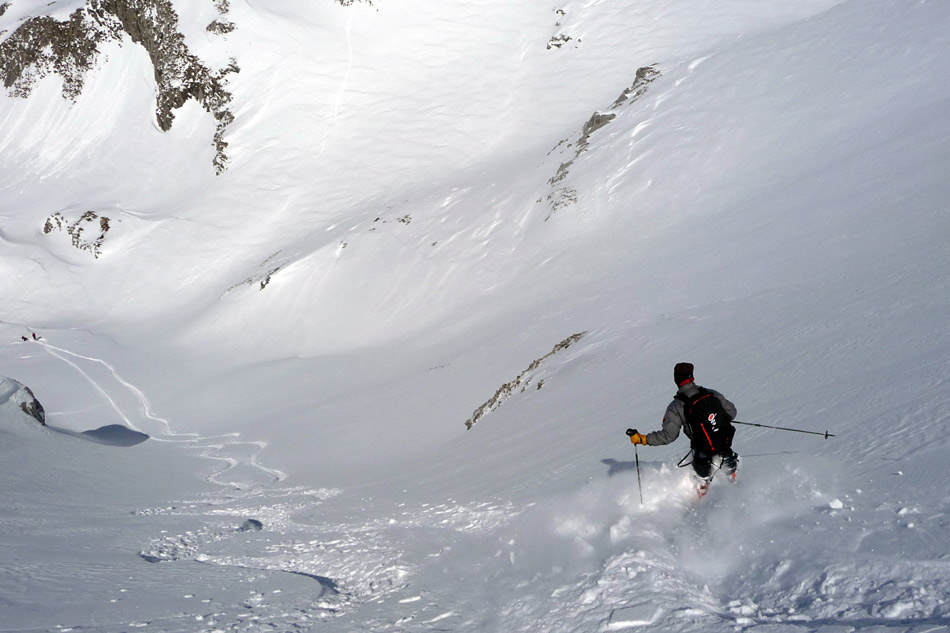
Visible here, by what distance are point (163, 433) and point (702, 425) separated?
63.7 ft

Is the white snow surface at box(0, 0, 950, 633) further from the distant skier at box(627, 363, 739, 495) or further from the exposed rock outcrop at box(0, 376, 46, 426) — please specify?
the exposed rock outcrop at box(0, 376, 46, 426)

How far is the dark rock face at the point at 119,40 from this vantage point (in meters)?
52.5

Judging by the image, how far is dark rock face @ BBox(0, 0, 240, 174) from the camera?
5253 centimetres

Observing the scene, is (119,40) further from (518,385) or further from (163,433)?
(518,385)

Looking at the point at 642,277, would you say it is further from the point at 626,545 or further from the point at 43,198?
the point at 43,198

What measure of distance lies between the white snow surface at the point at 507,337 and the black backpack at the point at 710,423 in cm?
53

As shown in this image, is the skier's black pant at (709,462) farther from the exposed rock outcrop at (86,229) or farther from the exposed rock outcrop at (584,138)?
the exposed rock outcrop at (86,229)

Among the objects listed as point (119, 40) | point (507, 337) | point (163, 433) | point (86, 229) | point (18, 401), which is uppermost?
point (119, 40)

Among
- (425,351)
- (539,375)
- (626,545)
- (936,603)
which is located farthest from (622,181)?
(936,603)

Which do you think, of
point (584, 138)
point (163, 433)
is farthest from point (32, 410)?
point (584, 138)

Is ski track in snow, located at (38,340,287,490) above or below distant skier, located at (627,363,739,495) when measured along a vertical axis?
above

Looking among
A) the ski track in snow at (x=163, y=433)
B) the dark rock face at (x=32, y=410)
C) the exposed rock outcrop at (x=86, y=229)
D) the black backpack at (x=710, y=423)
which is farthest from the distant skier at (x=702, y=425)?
the exposed rock outcrop at (x=86, y=229)

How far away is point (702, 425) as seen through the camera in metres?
6.76

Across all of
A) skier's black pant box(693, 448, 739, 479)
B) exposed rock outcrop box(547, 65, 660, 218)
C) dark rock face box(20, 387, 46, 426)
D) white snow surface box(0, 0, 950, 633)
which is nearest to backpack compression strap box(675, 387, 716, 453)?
skier's black pant box(693, 448, 739, 479)
